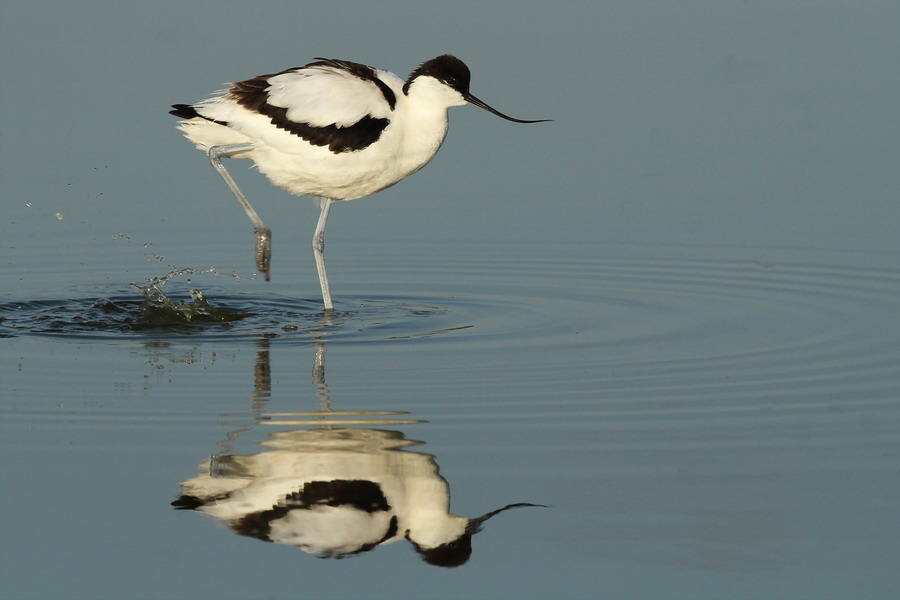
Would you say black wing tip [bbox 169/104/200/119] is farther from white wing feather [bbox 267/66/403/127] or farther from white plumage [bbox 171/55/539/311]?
white wing feather [bbox 267/66/403/127]

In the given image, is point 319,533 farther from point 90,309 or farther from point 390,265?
point 390,265

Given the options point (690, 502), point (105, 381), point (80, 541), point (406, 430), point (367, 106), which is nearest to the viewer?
point (80, 541)

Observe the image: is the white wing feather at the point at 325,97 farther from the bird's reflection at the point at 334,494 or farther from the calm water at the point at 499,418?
→ the bird's reflection at the point at 334,494

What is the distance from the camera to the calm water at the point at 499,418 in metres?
5.82

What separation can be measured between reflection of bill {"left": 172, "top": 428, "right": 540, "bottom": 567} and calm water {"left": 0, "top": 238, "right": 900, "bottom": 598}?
16mm

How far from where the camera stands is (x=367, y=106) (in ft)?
34.6

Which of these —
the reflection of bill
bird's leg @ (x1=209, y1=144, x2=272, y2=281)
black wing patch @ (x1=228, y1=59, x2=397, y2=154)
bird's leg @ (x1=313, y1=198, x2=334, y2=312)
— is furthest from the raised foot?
the reflection of bill

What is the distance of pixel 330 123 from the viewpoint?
34.3 feet

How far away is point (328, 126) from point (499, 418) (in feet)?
11.8

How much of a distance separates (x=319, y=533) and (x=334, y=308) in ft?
17.2

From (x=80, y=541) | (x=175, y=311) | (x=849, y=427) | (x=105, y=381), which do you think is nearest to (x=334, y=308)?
(x=175, y=311)

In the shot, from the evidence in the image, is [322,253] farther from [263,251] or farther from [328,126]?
[328,126]

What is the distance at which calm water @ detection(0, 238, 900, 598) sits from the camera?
5820 mm

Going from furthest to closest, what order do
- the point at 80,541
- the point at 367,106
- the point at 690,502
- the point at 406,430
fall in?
the point at 367,106 < the point at 406,430 < the point at 690,502 < the point at 80,541
